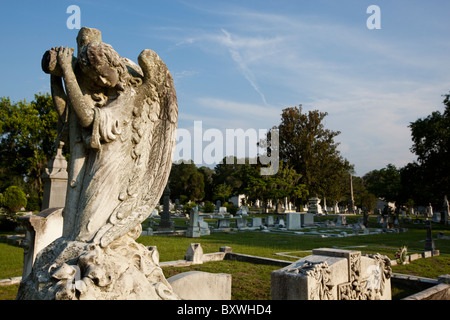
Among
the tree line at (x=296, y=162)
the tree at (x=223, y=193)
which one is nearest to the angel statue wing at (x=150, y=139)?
the tree line at (x=296, y=162)

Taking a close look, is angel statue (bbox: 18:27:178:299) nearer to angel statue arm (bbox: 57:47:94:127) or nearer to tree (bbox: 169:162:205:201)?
angel statue arm (bbox: 57:47:94:127)

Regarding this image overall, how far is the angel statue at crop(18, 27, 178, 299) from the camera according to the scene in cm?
276

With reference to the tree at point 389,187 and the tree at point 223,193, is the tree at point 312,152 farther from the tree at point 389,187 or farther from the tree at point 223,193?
the tree at point 223,193

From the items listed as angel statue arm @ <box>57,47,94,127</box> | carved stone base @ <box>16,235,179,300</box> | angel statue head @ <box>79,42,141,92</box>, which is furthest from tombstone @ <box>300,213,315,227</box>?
angel statue arm @ <box>57,47,94,127</box>

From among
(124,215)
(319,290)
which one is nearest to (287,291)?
(319,290)

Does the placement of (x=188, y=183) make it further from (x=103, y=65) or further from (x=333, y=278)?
(x=103, y=65)

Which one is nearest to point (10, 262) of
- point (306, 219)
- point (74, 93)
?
point (74, 93)

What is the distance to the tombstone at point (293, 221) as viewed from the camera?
74.7 ft

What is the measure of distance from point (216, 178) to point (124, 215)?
218 ft

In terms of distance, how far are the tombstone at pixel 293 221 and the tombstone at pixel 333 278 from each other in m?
17.7

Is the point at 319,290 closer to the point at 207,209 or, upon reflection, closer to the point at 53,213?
the point at 53,213

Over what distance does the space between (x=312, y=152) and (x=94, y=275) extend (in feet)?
133

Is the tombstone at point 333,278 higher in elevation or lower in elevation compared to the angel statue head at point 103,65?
lower

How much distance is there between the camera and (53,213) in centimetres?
599
